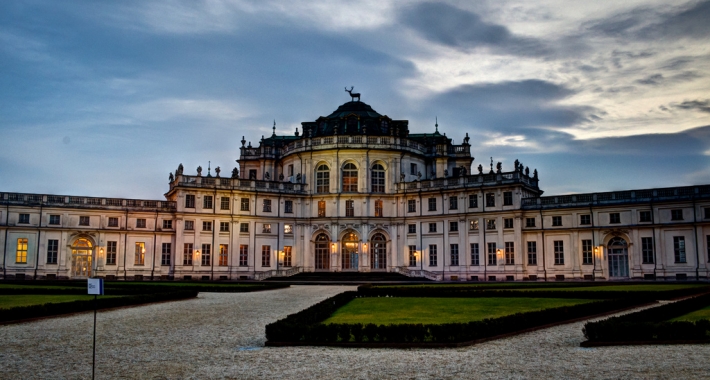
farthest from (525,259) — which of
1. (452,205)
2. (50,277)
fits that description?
(50,277)

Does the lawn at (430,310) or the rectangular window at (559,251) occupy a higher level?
the rectangular window at (559,251)

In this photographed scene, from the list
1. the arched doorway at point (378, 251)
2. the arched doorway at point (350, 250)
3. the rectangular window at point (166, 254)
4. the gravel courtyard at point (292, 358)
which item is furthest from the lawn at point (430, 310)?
the rectangular window at point (166, 254)

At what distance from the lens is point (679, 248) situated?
5556cm

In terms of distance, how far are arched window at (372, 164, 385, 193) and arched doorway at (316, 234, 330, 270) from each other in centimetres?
764

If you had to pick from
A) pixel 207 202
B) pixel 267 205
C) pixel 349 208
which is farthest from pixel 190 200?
pixel 349 208

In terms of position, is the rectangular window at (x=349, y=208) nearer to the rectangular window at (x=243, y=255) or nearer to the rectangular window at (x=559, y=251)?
the rectangular window at (x=243, y=255)

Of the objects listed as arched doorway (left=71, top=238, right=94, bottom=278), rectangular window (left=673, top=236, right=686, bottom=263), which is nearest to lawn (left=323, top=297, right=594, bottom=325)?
rectangular window (left=673, top=236, right=686, bottom=263)

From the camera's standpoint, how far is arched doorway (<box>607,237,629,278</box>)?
5847cm

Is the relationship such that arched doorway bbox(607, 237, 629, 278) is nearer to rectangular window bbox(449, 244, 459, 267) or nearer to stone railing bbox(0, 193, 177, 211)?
rectangular window bbox(449, 244, 459, 267)

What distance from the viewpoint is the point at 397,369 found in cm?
1403

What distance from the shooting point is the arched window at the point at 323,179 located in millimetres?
71938

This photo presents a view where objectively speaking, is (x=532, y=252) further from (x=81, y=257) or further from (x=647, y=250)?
(x=81, y=257)

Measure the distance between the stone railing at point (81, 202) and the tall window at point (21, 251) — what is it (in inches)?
139

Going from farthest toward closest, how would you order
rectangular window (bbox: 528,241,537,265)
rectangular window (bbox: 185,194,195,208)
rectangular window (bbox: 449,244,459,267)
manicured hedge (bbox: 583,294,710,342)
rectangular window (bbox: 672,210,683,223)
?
rectangular window (bbox: 449,244,459,267) < rectangular window (bbox: 185,194,195,208) < rectangular window (bbox: 528,241,537,265) < rectangular window (bbox: 672,210,683,223) < manicured hedge (bbox: 583,294,710,342)
